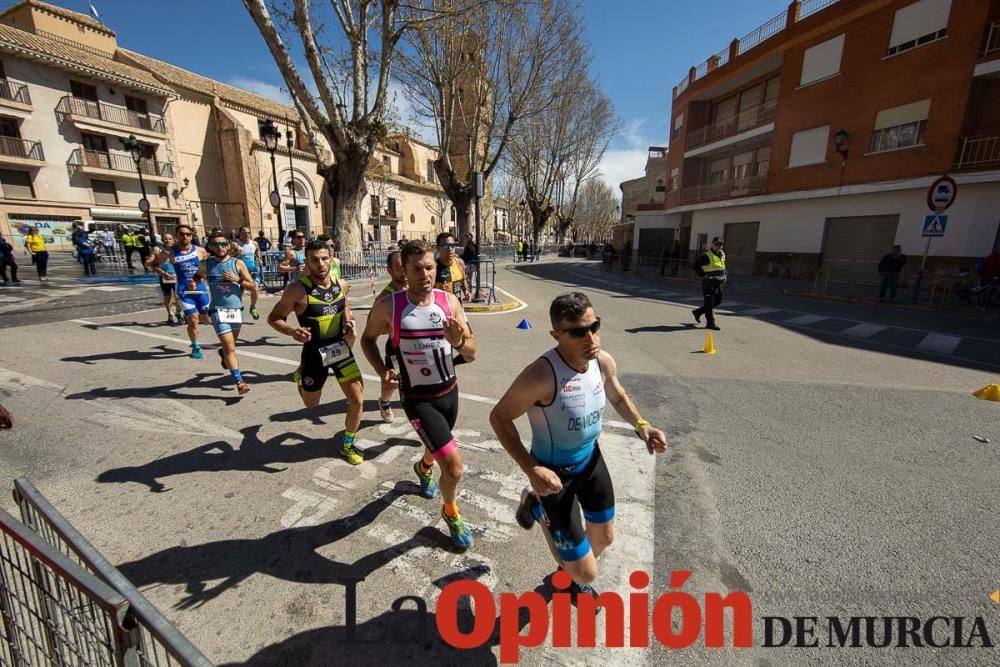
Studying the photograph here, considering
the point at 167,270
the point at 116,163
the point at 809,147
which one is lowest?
the point at 167,270

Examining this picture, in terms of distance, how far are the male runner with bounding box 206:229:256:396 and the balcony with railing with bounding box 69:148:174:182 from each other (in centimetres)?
2917

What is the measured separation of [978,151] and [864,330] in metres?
12.3

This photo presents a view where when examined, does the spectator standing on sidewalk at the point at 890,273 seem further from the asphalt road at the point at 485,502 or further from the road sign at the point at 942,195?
the asphalt road at the point at 485,502

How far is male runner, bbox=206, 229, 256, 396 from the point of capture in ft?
18.9

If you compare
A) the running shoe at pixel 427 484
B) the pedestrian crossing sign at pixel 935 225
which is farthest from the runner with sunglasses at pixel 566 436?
the pedestrian crossing sign at pixel 935 225

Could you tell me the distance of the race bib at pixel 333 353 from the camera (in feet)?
13.5

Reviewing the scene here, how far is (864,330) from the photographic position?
33.2ft

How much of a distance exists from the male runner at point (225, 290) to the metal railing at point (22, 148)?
33103 mm

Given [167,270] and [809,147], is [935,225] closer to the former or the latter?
[809,147]

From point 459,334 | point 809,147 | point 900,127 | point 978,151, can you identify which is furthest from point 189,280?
point 809,147

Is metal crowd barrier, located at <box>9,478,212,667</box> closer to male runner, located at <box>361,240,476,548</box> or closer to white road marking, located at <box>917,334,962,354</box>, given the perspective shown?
male runner, located at <box>361,240,476,548</box>

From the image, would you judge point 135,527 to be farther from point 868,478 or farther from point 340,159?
point 340,159

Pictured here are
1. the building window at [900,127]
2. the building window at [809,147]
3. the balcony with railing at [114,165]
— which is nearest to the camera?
the building window at [900,127]

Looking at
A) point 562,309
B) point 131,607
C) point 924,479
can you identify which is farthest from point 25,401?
point 924,479
